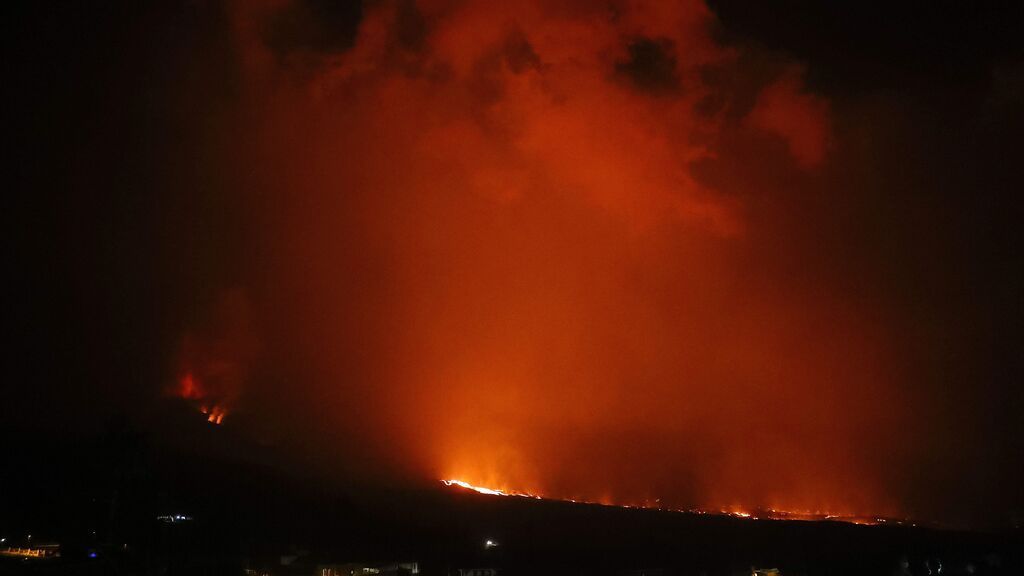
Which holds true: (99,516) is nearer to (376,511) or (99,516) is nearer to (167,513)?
(167,513)

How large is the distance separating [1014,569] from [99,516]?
3433 centimetres

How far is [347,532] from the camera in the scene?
27.5 meters

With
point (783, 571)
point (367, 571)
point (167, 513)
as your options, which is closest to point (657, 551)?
point (783, 571)

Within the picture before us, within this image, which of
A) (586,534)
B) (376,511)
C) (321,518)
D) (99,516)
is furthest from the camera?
(586,534)

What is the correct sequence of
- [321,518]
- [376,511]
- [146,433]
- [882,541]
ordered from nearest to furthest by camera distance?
[146,433] → [321,518] → [376,511] → [882,541]

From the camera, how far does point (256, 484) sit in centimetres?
2892

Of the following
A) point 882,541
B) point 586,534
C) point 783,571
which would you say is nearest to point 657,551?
point 586,534

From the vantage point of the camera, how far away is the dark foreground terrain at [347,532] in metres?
19.9

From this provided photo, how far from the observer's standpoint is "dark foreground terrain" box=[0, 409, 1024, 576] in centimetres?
1994

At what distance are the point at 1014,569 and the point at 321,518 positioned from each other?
28285 millimetres

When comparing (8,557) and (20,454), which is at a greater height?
(20,454)

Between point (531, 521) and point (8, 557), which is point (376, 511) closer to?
point (531, 521)

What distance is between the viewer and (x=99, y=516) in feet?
67.3

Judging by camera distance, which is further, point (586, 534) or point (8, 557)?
point (586, 534)
